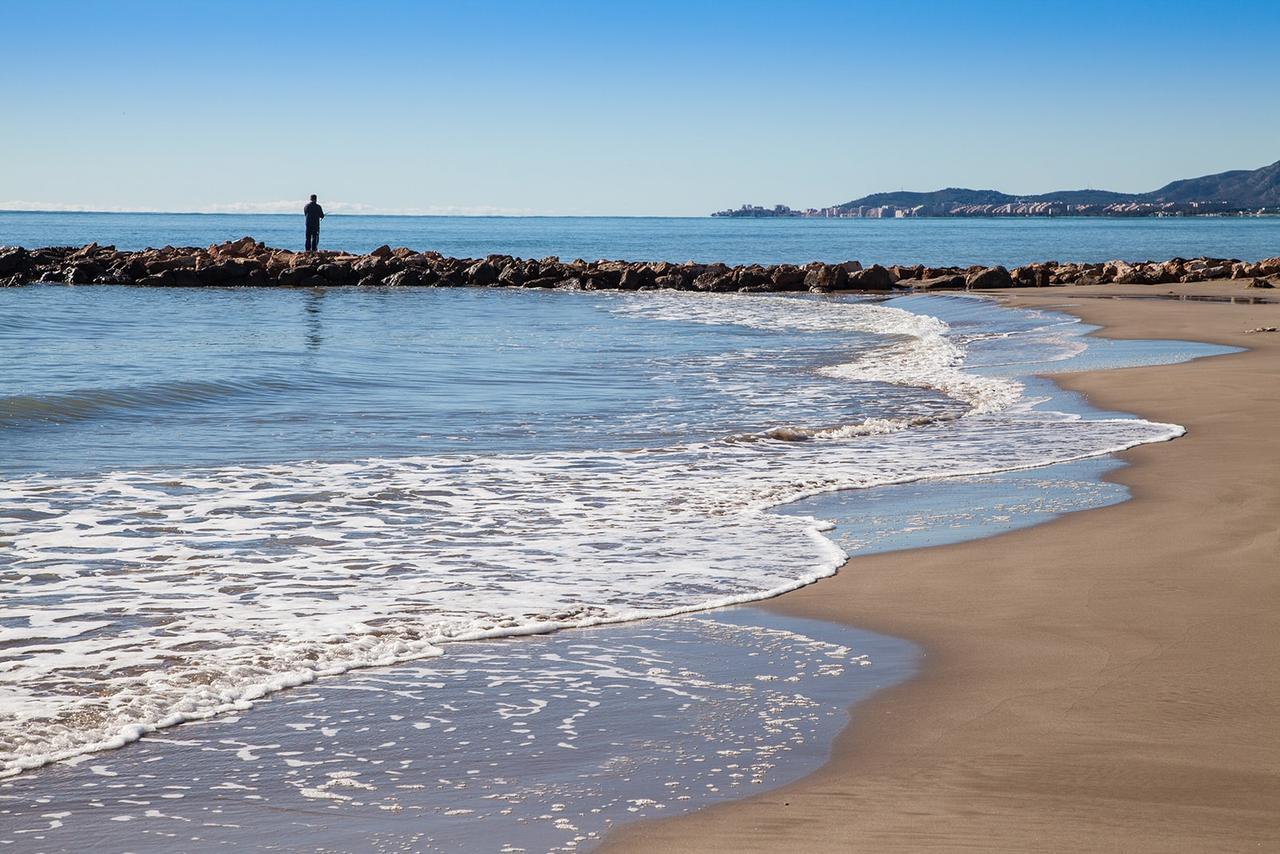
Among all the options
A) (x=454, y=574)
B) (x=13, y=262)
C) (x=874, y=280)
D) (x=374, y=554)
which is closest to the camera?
(x=454, y=574)

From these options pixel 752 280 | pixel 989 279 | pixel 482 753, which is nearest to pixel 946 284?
pixel 989 279

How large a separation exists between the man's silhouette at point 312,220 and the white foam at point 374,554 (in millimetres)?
32386

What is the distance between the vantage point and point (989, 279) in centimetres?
3572

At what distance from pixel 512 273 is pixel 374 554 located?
35119 mm

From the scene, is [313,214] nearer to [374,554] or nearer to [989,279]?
[989,279]

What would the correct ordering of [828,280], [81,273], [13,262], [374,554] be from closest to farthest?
[374,554]
[828,280]
[81,273]
[13,262]

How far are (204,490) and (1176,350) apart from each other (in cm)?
1359

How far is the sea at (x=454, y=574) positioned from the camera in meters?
3.72

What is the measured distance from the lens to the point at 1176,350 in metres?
17.4

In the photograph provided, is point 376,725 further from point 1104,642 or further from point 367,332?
point 367,332

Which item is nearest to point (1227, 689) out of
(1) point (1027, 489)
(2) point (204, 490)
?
(1) point (1027, 489)

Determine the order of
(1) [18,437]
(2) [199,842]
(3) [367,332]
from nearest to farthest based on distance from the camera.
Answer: (2) [199,842] < (1) [18,437] < (3) [367,332]

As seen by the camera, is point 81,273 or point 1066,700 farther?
point 81,273

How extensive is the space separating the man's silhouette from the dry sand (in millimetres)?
36017
